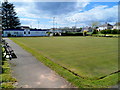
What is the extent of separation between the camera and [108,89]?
3.57m

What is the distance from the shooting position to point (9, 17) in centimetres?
6047

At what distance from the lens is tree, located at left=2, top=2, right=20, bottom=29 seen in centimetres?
5892

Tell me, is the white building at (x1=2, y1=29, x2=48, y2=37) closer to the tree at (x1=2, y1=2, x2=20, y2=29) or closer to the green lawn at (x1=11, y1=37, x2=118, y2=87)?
the tree at (x1=2, y1=2, x2=20, y2=29)

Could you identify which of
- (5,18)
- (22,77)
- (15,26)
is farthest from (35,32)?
(22,77)

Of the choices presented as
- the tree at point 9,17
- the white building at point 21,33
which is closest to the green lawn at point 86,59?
the white building at point 21,33

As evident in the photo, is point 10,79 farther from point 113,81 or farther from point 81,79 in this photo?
point 113,81

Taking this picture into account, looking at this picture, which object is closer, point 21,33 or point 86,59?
point 86,59

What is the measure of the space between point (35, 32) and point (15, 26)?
53.6 feet

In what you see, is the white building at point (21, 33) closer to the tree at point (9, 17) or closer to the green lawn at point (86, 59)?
the tree at point (9, 17)

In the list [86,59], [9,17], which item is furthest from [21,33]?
[86,59]

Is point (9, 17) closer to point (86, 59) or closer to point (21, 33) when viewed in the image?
point (21, 33)

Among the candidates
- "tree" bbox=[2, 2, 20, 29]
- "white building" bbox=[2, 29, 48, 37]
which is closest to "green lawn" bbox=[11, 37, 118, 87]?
"white building" bbox=[2, 29, 48, 37]

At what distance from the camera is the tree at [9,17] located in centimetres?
5892

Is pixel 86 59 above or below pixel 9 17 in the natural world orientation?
below
